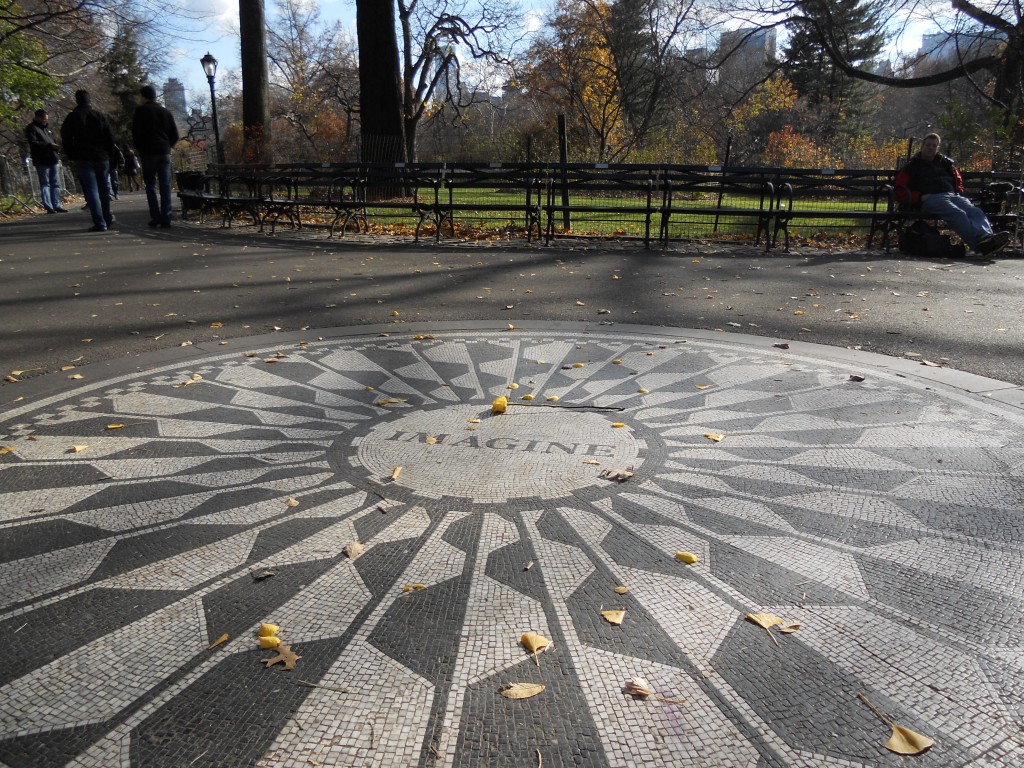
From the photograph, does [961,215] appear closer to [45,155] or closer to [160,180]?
[160,180]

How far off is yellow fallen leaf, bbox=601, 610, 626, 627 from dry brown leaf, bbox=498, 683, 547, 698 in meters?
0.41

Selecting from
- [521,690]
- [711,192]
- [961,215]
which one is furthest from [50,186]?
[521,690]

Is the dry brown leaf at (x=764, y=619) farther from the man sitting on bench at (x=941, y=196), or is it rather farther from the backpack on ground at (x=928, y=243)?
the backpack on ground at (x=928, y=243)

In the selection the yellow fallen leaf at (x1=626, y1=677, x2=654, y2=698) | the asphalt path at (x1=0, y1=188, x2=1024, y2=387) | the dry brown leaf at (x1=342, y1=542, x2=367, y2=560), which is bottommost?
the yellow fallen leaf at (x1=626, y1=677, x2=654, y2=698)

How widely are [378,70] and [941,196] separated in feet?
43.9

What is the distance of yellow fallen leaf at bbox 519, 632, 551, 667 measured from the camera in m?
2.33

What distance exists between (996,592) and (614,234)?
11984mm

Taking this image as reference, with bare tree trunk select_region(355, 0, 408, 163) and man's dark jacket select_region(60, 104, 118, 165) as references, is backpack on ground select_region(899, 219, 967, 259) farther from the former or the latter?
man's dark jacket select_region(60, 104, 118, 165)

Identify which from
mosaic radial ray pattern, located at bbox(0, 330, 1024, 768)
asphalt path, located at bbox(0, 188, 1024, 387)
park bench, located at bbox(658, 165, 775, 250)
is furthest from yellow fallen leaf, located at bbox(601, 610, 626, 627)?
park bench, located at bbox(658, 165, 775, 250)

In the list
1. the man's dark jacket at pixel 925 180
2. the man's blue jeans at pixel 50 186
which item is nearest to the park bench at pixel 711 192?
the man's dark jacket at pixel 925 180

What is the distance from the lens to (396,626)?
2453mm

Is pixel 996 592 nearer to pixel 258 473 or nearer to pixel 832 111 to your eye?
pixel 258 473

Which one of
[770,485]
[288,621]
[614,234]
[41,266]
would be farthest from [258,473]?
[614,234]

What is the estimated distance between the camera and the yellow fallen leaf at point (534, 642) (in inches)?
91.8
